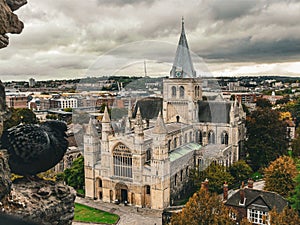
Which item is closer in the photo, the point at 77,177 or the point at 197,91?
the point at 77,177

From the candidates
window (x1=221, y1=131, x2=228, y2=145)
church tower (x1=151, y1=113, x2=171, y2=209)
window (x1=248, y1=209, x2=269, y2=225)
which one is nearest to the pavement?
church tower (x1=151, y1=113, x2=171, y2=209)

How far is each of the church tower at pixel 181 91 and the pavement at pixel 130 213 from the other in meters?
15.5

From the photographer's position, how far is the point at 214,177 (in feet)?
113

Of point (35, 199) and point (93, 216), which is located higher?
point (35, 199)

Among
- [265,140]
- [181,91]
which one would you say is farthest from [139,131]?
[265,140]

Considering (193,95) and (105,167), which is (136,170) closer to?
(105,167)

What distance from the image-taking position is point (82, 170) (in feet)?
129

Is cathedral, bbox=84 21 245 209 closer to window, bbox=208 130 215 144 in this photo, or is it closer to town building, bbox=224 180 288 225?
window, bbox=208 130 215 144

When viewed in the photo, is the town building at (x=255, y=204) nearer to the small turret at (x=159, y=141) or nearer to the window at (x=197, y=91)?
the small turret at (x=159, y=141)

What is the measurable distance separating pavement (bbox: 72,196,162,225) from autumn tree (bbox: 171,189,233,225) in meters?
10.1

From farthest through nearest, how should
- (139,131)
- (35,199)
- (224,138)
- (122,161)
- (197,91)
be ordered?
1. (197,91)
2. (224,138)
3. (122,161)
4. (139,131)
5. (35,199)

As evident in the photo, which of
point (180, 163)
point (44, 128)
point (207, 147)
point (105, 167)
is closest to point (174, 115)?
point (207, 147)

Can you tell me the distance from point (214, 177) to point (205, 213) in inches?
568

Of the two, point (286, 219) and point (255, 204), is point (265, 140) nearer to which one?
point (255, 204)
